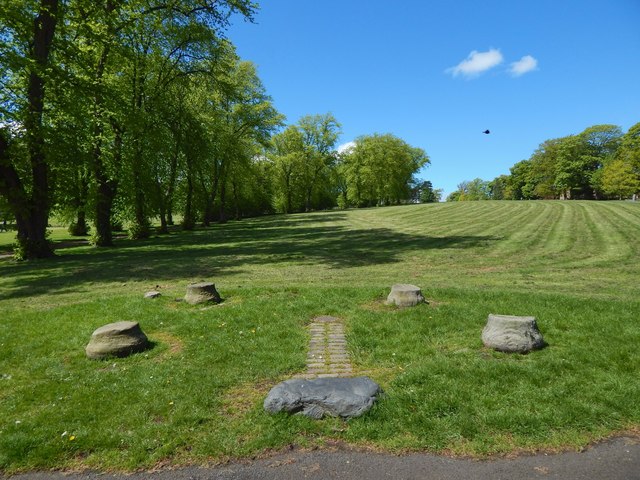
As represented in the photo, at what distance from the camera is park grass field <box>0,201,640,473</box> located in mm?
4312

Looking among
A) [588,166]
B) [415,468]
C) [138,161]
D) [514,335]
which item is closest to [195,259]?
[138,161]

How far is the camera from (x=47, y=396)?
5.39 m

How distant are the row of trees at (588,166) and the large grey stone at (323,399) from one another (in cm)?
6586

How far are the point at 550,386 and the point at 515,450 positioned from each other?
60.1 inches

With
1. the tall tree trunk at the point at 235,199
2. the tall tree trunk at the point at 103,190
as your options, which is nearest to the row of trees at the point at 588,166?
the tall tree trunk at the point at 235,199

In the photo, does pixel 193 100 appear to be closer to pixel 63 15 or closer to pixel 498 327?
pixel 63 15

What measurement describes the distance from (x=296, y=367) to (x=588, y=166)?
88.0 meters

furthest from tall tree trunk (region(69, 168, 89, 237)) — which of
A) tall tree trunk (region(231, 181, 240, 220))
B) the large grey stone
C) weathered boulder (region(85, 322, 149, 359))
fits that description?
the large grey stone

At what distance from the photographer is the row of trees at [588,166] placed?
185 feet

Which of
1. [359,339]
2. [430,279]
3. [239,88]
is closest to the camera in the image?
[359,339]

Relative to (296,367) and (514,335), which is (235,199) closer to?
(296,367)

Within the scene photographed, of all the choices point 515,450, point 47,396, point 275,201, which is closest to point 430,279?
point 515,450

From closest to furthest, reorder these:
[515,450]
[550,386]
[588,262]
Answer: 1. [515,450]
2. [550,386]
3. [588,262]

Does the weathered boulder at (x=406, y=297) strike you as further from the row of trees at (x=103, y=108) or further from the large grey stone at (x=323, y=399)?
the row of trees at (x=103, y=108)
